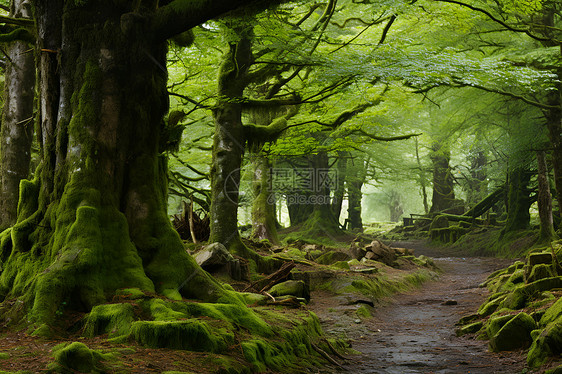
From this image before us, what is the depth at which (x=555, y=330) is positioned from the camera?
4023 mm

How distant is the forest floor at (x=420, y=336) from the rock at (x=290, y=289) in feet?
1.42

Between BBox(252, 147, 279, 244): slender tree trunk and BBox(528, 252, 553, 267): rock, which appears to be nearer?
BBox(528, 252, 553, 267): rock

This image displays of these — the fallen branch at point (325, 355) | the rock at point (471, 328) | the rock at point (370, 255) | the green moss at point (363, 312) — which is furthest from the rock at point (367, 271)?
the fallen branch at point (325, 355)

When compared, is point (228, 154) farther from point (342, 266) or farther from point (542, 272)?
point (542, 272)

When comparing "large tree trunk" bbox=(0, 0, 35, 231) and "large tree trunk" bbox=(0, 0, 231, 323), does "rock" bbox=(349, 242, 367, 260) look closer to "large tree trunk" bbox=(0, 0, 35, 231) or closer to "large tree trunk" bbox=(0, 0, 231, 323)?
"large tree trunk" bbox=(0, 0, 231, 323)

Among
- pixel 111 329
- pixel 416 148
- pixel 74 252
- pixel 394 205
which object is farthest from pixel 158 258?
pixel 394 205

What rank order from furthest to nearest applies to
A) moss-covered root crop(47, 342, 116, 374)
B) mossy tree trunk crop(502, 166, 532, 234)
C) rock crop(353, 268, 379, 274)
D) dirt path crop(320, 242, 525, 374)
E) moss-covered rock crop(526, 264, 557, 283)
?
1. mossy tree trunk crop(502, 166, 532, 234)
2. rock crop(353, 268, 379, 274)
3. moss-covered rock crop(526, 264, 557, 283)
4. dirt path crop(320, 242, 525, 374)
5. moss-covered root crop(47, 342, 116, 374)

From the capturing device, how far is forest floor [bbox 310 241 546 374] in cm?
463

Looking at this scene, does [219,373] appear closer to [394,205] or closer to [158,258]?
[158,258]

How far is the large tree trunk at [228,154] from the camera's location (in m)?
9.36

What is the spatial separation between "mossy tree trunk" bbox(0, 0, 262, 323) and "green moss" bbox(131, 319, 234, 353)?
3.09 ft

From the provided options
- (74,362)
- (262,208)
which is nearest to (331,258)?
(262,208)

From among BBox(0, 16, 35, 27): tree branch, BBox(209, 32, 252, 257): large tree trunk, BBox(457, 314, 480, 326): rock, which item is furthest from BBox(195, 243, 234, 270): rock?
BBox(0, 16, 35, 27): tree branch

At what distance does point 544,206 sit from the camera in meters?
14.3
